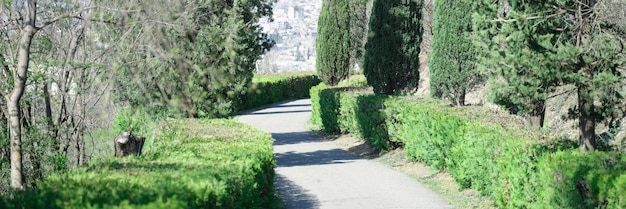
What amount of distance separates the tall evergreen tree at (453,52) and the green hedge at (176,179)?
1069 cm

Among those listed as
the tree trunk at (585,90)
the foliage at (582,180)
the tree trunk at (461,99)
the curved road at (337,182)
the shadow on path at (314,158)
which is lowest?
the shadow on path at (314,158)

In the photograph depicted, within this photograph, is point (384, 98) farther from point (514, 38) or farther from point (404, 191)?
point (514, 38)

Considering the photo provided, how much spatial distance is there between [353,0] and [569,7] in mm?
35938

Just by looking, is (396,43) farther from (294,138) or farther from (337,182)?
(337,182)

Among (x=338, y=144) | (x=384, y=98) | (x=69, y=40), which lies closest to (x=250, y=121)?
(x=338, y=144)

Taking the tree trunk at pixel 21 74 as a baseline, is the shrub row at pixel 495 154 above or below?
below

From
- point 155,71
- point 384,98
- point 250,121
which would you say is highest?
point 155,71

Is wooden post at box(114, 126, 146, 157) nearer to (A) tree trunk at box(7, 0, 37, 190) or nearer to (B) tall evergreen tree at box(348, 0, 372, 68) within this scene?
(A) tree trunk at box(7, 0, 37, 190)

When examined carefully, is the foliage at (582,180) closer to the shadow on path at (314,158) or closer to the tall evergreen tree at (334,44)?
the shadow on path at (314,158)

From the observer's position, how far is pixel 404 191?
14031 millimetres

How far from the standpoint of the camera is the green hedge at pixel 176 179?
5.28m

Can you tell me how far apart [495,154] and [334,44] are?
91.2 ft

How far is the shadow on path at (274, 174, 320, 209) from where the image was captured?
12637mm

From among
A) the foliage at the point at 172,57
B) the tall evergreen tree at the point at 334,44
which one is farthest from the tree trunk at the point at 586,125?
the tall evergreen tree at the point at 334,44
